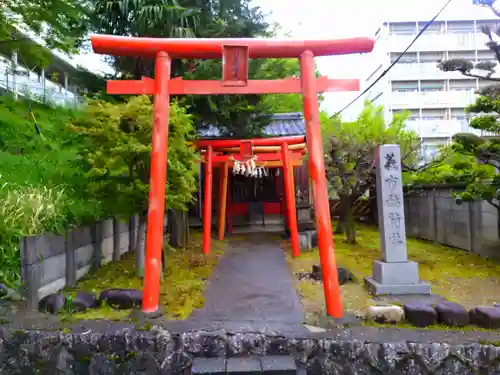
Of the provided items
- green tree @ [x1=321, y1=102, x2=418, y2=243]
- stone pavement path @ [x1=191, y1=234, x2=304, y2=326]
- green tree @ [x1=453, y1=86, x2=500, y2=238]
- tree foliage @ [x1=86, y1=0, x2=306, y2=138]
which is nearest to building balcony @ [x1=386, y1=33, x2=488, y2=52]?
green tree @ [x1=321, y1=102, x2=418, y2=243]

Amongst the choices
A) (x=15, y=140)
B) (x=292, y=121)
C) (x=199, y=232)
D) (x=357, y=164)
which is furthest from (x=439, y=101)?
(x=15, y=140)

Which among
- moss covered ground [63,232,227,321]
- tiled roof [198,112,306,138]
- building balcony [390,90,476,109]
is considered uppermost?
building balcony [390,90,476,109]

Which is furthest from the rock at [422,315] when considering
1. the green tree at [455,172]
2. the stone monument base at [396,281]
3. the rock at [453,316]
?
the green tree at [455,172]

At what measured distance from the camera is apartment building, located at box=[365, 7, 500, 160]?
29.0m

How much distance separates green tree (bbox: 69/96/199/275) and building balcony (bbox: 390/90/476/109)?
1069 inches

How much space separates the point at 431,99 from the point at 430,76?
2.43 metres

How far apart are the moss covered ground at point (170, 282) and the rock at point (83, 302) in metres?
0.12

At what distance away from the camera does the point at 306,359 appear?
426 cm

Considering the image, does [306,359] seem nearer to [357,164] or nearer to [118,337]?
[118,337]

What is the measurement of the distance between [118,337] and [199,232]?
10.4m

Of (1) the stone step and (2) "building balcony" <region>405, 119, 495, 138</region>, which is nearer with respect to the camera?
(1) the stone step

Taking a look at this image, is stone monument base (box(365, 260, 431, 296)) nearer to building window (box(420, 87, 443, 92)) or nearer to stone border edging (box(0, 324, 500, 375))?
stone border edging (box(0, 324, 500, 375))

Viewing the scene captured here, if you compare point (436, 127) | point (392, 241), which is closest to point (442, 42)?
point (436, 127)

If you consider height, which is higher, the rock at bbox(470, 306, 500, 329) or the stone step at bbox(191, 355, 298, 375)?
the rock at bbox(470, 306, 500, 329)
